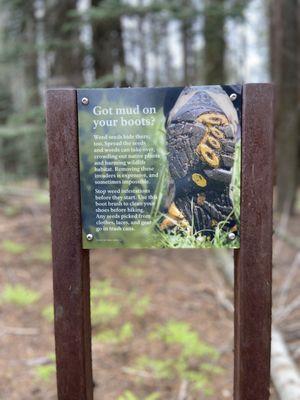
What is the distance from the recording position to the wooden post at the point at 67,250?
214cm

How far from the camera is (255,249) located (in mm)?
2127

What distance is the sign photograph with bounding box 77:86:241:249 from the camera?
207 cm

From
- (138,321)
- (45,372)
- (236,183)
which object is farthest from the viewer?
(138,321)

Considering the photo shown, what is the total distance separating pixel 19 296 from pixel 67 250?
346cm

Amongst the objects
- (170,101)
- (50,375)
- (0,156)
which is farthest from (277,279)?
(0,156)

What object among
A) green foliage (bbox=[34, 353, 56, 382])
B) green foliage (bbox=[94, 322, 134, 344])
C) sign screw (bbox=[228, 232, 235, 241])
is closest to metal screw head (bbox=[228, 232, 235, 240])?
sign screw (bbox=[228, 232, 235, 241])

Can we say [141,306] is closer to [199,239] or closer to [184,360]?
[184,360]

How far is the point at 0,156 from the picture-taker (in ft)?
43.1

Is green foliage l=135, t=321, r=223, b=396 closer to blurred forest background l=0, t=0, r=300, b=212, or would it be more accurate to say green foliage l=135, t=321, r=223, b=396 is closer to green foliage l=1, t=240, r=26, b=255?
green foliage l=1, t=240, r=26, b=255

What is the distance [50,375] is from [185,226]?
259 cm

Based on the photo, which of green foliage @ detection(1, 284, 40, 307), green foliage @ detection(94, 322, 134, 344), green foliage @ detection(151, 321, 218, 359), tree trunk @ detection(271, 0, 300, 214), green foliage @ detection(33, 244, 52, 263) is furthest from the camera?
tree trunk @ detection(271, 0, 300, 214)

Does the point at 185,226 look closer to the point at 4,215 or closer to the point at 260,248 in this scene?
the point at 260,248

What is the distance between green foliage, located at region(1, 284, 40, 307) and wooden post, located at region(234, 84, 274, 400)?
12.0 ft

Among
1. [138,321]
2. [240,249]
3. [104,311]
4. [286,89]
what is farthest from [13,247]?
[286,89]
